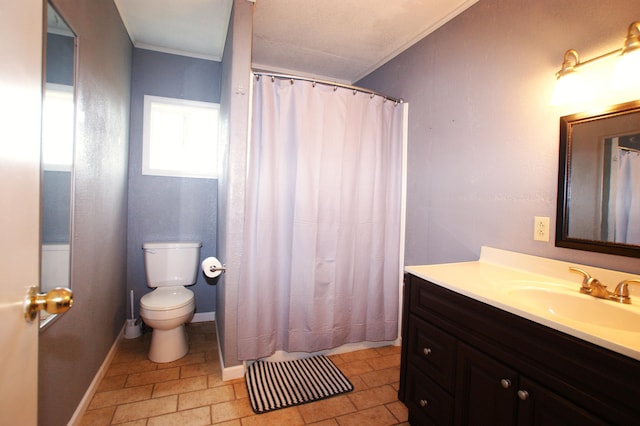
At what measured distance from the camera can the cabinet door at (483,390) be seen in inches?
42.1

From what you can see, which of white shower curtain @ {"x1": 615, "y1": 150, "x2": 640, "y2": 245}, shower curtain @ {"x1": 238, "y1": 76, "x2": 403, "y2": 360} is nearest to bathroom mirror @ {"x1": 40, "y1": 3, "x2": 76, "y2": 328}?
shower curtain @ {"x1": 238, "y1": 76, "x2": 403, "y2": 360}

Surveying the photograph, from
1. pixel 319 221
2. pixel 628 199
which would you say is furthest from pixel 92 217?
pixel 628 199

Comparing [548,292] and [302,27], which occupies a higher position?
[302,27]

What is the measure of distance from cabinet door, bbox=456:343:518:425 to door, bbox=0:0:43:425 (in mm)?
1383

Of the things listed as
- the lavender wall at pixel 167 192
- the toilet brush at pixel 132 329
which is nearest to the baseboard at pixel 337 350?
the lavender wall at pixel 167 192

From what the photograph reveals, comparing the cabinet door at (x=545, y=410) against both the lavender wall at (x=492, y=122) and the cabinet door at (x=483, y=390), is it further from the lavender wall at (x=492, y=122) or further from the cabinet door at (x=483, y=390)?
the lavender wall at (x=492, y=122)

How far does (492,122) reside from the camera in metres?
1.77

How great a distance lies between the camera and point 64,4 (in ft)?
4.25

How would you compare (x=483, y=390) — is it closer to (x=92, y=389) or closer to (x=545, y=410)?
(x=545, y=410)

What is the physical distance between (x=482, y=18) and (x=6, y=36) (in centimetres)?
220

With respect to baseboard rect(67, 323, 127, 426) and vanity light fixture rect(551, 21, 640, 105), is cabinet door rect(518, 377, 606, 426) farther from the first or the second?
baseboard rect(67, 323, 127, 426)

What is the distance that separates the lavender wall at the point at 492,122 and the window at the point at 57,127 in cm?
214

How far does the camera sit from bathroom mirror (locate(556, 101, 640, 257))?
3.99 ft

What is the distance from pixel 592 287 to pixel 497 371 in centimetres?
54
